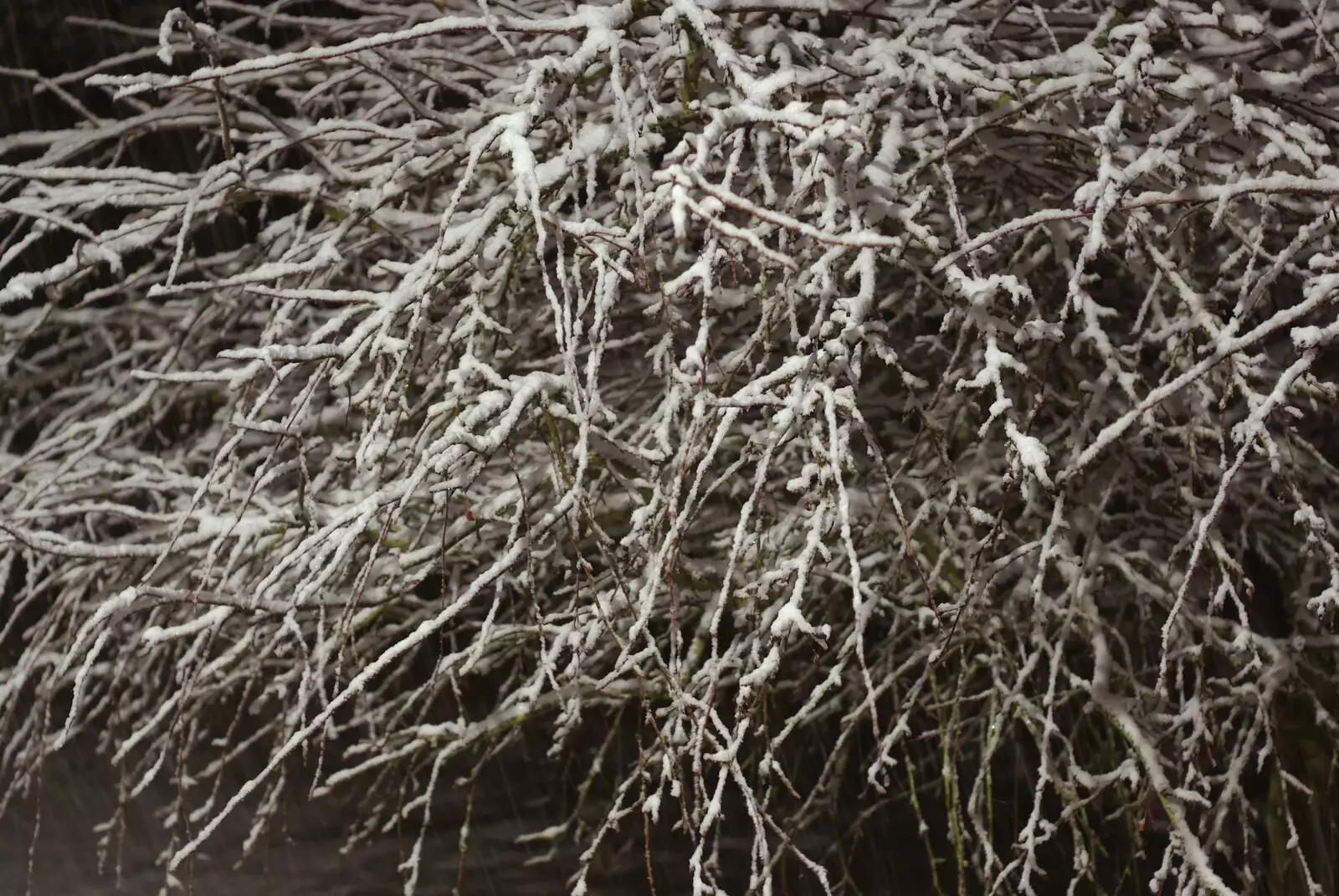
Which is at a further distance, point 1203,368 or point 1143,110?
point 1143,110

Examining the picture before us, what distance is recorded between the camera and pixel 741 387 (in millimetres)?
3676

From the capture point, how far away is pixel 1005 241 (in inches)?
165

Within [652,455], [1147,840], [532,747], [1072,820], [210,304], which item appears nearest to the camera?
[652,455]

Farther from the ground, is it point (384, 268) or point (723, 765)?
point (384, 268)

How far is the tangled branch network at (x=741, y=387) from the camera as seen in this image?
2.23m

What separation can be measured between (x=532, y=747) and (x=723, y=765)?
641cm

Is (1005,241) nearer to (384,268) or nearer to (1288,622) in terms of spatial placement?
(1288,622)

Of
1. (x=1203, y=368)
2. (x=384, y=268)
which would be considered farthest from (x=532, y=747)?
(x=1203, y=368)

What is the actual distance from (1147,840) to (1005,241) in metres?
3.11

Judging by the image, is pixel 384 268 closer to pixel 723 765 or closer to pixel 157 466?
pixel 723 765

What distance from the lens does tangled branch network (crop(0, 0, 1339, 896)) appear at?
223 centimetres

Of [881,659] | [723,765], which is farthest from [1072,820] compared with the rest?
[723,765]

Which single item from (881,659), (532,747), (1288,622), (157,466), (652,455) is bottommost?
(532,747)

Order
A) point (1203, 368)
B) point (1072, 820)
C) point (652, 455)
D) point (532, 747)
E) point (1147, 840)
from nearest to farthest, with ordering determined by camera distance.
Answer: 1. point (1203, 368)
2. point (652, 455)
3. point (1072, 820)
4. point (1147, 840)
5. point (532, 747)
